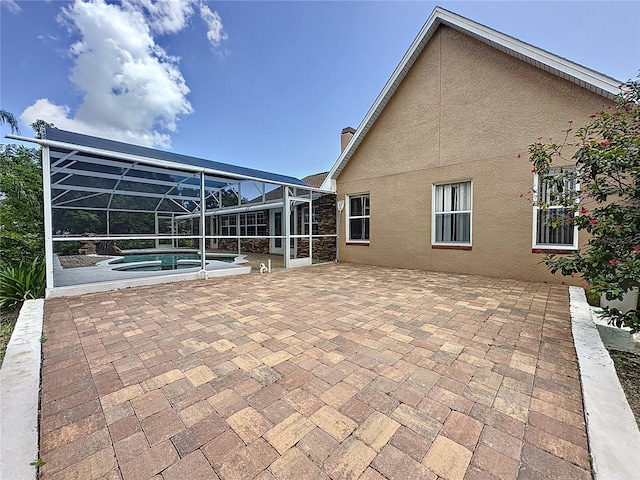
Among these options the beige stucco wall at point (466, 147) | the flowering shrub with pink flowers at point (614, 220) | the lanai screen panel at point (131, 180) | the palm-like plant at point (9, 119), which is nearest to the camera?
the flowering shrub with pink flowers at point (614, 220)

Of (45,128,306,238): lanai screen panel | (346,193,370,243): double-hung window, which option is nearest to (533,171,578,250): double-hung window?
(346,193,370,243): double-hung window

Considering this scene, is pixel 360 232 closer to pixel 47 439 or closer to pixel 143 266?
pixel 143 266

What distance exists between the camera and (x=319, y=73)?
1371 cm

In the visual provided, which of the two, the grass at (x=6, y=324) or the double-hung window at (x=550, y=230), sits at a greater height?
the double-hung window at (x=550, y=230)

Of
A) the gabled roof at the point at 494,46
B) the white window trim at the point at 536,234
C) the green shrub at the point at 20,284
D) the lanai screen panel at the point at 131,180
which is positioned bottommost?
the green shrub at the point at 20,284

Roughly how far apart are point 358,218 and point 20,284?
937 centimetres

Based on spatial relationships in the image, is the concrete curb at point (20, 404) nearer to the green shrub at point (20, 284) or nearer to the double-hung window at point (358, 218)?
the green shrub at point (20, 284)

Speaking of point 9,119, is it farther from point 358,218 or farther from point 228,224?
point 358,218

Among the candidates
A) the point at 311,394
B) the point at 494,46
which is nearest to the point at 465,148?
the point at 494,46

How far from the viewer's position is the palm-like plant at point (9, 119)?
36.6 feet

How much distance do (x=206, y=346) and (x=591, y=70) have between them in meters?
9.04

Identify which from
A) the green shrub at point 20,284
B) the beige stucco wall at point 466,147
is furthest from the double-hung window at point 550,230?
the green shrub at point 20,284

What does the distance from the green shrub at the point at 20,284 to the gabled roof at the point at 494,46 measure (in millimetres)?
9228

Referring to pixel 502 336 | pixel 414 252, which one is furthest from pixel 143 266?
pixel 502 336
